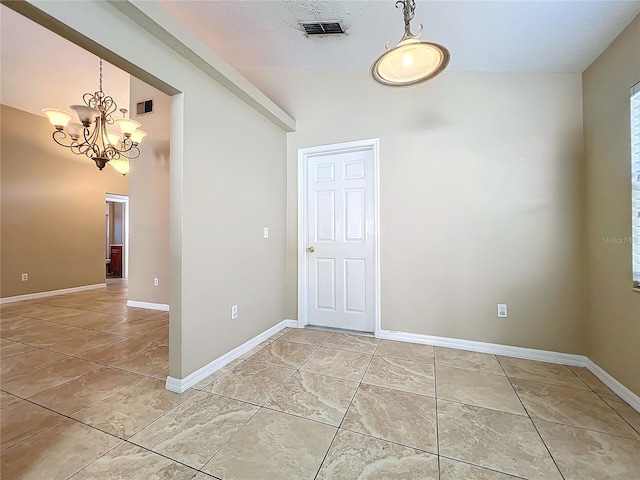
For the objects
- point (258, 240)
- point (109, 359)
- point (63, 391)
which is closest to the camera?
point (63, 391)

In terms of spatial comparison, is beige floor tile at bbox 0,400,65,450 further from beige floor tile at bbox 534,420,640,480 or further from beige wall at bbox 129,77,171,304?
beige floor tile at bbox 534,420,640,480

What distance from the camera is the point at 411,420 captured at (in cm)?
154

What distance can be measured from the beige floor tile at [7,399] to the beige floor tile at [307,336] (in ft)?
6.36

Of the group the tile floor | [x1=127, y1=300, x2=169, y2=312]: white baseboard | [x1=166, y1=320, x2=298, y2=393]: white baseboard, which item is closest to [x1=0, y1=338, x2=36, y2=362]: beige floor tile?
the tile floor

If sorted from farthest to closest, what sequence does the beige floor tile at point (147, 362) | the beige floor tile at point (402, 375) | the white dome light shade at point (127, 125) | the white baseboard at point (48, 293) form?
the white baseboard at point (48, 293) → the white dome light shade at point (127, 125) → the beige floor tile at point (147, 362) → the beige floor tile at point (402, 375)

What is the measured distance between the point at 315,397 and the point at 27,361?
2.52 m

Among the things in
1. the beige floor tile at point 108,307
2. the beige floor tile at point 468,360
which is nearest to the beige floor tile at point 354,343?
the beige floor tile at point 468,360

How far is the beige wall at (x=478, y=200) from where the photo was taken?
226 centimetres

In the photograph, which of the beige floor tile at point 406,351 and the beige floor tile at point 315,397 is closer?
the beige floor tile at point 315,397

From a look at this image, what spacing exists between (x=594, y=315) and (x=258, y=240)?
2994 mm

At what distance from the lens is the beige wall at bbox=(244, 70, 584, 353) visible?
2.26 m

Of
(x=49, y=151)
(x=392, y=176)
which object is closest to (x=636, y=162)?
(x=392, y=176)

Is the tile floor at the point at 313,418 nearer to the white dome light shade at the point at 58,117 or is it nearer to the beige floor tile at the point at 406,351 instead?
the beige floor tile at the point at 406,351

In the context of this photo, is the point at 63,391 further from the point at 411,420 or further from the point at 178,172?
the point at 411,420
